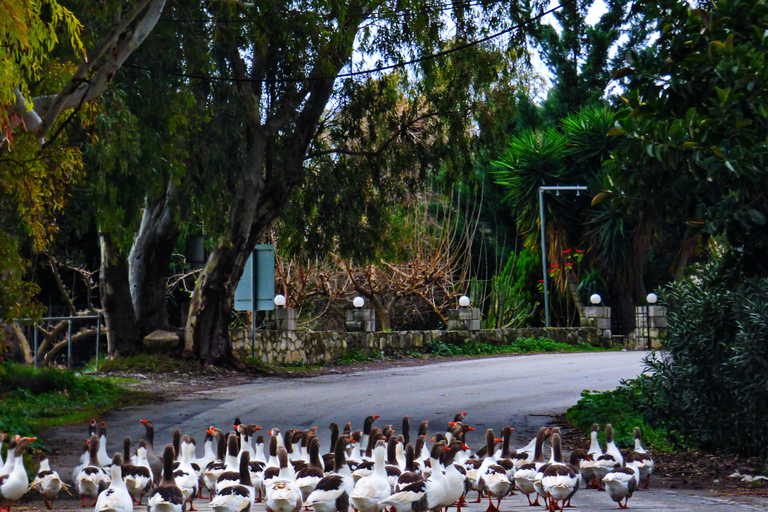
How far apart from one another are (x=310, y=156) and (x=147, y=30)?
398 inches

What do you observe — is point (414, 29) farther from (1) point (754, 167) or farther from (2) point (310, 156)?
(1) point (754, 167)

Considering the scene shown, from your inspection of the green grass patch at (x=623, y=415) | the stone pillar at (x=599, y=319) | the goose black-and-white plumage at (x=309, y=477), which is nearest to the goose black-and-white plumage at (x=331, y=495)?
the goose black-and-white plumage at (x=309, y=477)

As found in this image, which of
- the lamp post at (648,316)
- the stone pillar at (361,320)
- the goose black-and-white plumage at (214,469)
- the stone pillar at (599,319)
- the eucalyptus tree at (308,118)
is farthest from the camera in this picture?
the stone pillar at (599,319)

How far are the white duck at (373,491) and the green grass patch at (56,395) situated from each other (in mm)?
6729

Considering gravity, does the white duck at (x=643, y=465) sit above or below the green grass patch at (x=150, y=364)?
below

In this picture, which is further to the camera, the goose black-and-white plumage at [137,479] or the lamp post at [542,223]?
the lamp post at [542,223]

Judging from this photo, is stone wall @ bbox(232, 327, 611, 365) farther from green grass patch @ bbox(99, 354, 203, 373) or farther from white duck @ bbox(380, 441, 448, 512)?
white duck @ bbox(380, 441, 448, 512)

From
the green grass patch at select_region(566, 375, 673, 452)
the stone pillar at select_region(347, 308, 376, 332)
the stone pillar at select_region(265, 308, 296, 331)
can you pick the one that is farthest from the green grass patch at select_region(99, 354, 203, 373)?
the green grass patch at select_region(566, 375, 673, 452)

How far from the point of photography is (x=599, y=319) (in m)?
34.4

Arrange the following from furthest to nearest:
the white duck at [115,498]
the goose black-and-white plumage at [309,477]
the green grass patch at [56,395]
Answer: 1. the green grass patch at [56,395]
2. the goose black-and-white plumage at [309,477]
3. the white duck at [115,498]

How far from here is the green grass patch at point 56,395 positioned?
44.7 ft

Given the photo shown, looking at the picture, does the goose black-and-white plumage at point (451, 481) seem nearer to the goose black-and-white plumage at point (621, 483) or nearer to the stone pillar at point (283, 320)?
the goose black-and-white plumage at point (621, 483)

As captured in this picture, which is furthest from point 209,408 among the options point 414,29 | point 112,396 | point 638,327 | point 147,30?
point 638,327

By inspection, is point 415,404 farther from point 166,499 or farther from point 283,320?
point 283,320
